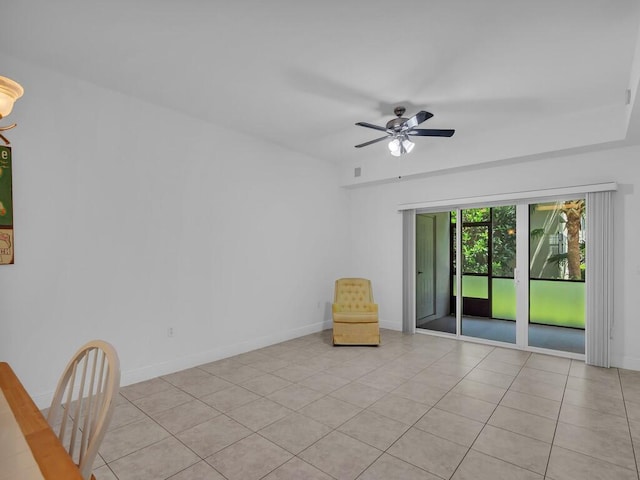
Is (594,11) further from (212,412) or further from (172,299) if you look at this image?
(172,299)

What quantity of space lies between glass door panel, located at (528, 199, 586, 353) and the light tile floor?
2.17 feet

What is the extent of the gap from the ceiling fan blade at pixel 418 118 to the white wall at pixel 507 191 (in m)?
2.06

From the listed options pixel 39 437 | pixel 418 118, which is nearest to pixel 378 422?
pixel 39 437

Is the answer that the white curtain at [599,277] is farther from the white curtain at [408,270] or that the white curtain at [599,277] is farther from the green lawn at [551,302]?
the white curtain at [408,270]

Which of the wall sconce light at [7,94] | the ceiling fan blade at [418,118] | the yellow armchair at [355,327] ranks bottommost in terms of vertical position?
the yellow armchair at [355,327]

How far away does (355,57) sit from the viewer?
2.82 m

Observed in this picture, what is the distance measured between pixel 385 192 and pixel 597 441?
172 inches

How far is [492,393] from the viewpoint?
334 cm

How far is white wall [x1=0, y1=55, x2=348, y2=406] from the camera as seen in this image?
2938 mm

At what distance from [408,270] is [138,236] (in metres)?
4.13

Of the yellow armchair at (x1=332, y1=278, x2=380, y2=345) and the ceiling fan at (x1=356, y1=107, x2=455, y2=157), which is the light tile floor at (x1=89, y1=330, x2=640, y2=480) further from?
the ceiling fan at (x1=356, y1=107, x2=455, y2=157)

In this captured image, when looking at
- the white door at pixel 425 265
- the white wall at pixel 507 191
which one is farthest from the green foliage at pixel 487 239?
the white door at pixel 425 265

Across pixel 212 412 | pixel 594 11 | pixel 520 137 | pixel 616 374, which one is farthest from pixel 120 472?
pixel 520 137

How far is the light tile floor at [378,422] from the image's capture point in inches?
87.2
